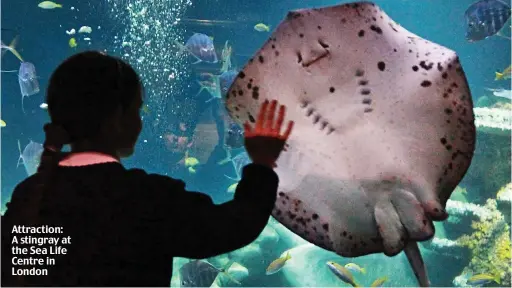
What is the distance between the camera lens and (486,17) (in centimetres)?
325

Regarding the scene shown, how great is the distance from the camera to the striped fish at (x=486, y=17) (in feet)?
10.3

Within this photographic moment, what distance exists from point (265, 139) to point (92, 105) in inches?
13.5

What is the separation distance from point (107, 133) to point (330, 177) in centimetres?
53

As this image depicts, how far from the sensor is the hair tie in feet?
2.67

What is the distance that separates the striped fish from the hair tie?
3.28 meters

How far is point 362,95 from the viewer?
101cm

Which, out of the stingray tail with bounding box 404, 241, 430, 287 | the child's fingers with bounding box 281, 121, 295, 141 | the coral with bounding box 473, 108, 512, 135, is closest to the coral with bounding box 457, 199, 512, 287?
the coral with bounding box 473, 108, 512, 135

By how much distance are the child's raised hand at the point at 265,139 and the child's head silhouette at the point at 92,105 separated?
242 millimetres

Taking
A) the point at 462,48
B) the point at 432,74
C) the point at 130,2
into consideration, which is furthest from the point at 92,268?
the point at 462,48

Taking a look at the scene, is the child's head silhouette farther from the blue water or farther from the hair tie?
the blue water

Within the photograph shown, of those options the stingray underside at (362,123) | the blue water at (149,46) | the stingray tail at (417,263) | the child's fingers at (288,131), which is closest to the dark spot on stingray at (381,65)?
the stingray underside at (362,123)

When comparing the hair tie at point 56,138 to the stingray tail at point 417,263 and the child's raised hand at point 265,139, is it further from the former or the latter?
the stingray tail at point 417,263

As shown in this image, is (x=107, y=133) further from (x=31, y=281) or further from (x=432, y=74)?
(x=432, y=74)

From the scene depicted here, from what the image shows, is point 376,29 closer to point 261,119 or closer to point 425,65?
point 425,65
